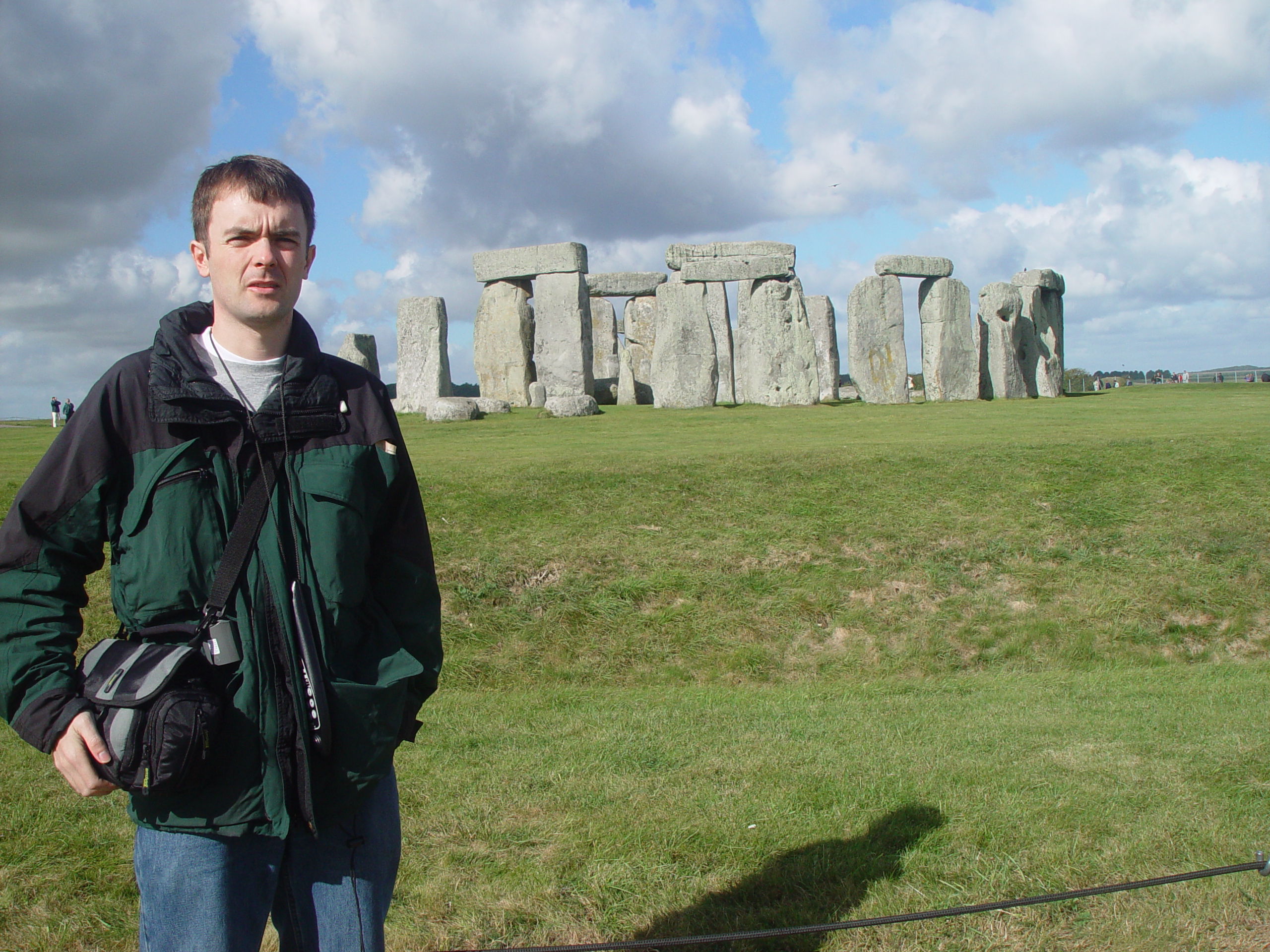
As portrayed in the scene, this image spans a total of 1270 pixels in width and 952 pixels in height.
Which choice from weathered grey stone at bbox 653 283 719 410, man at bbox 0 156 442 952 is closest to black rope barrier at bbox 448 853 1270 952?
man at bbox 0 156 442 952

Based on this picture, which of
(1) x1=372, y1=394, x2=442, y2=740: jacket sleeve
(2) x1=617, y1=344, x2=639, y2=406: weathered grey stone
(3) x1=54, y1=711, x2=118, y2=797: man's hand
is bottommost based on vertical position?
(3) x1=54, y1=711, x2=118, y2=797: man's hand

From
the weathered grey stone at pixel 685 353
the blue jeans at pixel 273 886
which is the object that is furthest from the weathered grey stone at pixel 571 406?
the blue jeans at pixel 273 886

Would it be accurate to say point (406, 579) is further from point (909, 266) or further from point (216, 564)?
point (909, 266)

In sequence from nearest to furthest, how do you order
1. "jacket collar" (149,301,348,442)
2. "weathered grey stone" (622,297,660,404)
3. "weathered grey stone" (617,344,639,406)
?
"jacket collar" (149,301,348,442) < "weathered grey stone" (617,344,639,406) < "weathered grey stone" (622,297,660,404)

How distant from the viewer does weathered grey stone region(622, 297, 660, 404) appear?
27.9m

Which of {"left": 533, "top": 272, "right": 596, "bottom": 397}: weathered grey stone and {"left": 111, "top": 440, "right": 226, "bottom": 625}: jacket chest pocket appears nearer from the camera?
{"left": 111, "top": 440, "right": 226, "bottom": 625}: jacket chest pocket

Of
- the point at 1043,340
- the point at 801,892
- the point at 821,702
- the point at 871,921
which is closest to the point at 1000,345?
the point at 1043,340

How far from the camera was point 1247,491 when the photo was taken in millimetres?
10031

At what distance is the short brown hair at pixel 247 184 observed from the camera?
2.21 m

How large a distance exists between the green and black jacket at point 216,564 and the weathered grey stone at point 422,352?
20031mm

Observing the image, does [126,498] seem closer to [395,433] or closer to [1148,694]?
[395,433]

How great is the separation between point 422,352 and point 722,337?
648 cm

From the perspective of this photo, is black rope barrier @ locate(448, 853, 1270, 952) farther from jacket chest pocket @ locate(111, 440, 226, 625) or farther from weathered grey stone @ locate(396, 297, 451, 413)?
weathered grey stone @ locate(396, 297, 451, 413)

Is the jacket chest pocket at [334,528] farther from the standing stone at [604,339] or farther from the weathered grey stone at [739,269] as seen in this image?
the standing stone at [604,339]
